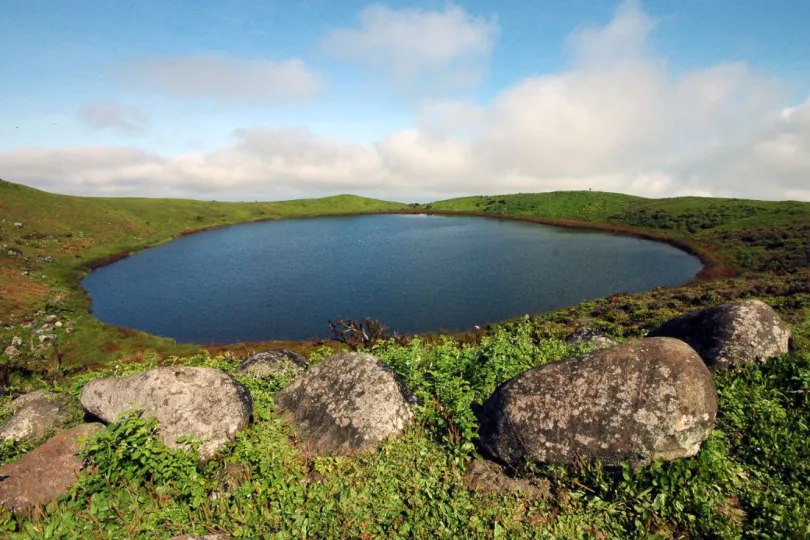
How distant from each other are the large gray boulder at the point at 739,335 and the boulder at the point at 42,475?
58.7 feet

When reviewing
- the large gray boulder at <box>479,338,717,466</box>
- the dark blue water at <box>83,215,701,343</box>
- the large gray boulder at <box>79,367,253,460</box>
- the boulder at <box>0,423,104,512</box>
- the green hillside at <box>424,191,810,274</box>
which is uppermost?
the green hillside at <box>424,191,810,274</box>

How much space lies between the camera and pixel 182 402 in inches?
385

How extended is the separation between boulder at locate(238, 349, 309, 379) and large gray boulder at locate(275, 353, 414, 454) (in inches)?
92.2

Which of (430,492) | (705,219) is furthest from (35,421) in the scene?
(705,219)

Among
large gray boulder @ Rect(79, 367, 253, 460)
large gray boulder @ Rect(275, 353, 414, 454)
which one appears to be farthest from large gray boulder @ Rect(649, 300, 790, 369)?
large gray boulder @ Rect(79, 367, 253, 460)

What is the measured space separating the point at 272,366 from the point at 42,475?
29.6ft

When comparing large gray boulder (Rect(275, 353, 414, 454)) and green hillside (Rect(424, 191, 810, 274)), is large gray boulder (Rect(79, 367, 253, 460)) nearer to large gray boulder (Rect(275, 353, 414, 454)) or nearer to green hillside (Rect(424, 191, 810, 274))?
large gray boulder (Rect(275, 353, 414, 454))

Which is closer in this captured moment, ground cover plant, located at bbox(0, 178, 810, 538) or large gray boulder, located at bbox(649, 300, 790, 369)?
ground cover plant, located at bbox(0, 178, 810, 538)

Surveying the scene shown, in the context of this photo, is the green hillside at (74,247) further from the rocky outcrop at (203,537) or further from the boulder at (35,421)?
the rocky outcrop at (203,537)

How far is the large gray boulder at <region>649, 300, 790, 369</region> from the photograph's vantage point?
11.9 metres

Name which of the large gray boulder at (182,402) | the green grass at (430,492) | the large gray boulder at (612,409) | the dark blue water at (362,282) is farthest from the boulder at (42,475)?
the dark blue water at (362,282)

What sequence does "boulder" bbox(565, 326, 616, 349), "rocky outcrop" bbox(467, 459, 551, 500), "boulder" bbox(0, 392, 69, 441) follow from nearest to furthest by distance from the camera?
"rocky outcrop" bbox(467, 459, 551, 500) → "boulder" bbox(0, 392, 69, 441) → "boulder" bbox(565, 326, 616, 349)

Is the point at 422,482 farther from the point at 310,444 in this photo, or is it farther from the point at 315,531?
the point at 310,444

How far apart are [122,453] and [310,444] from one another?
421 centimetres
